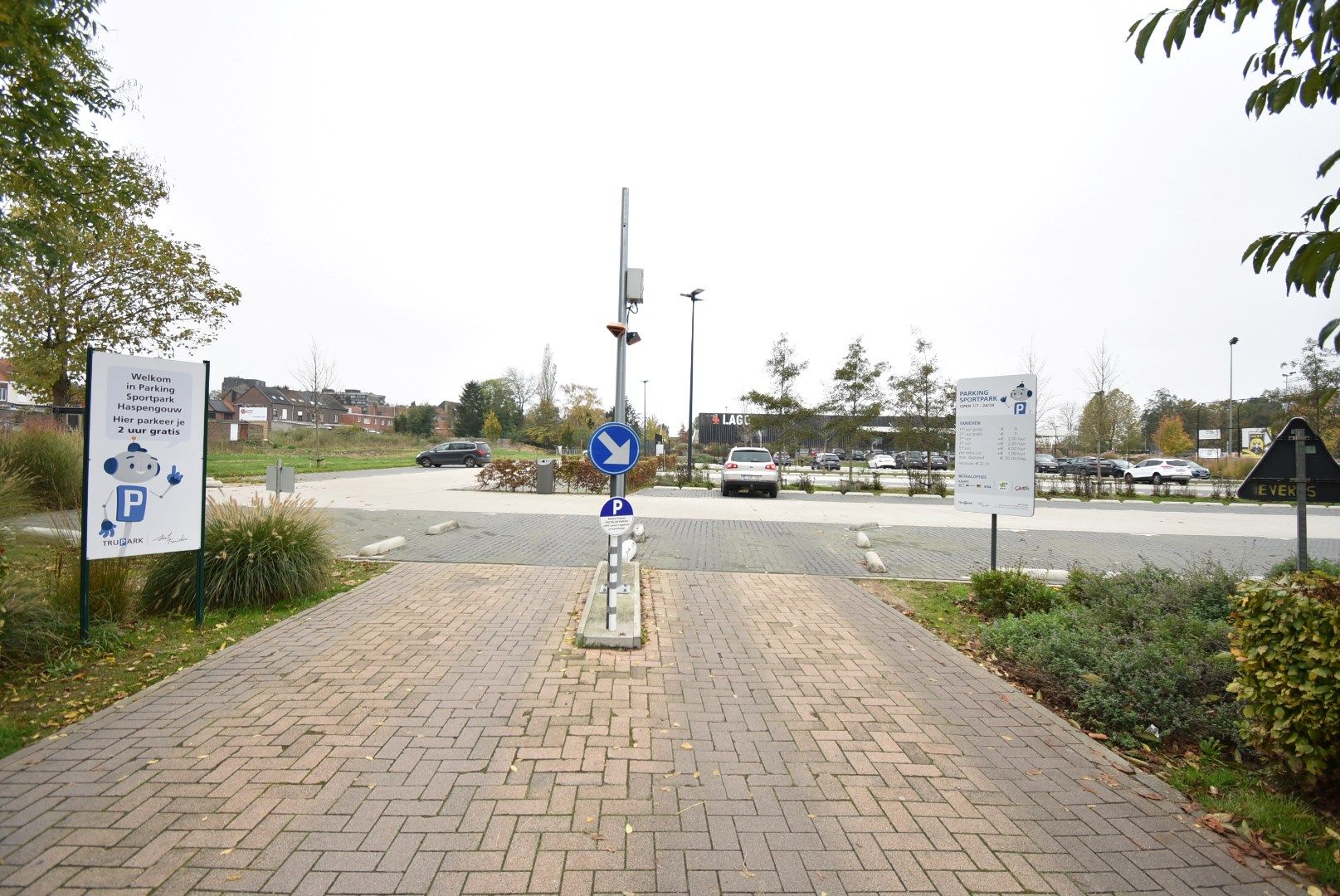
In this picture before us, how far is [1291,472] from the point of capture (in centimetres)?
546

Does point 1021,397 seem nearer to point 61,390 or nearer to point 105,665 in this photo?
point 105,665

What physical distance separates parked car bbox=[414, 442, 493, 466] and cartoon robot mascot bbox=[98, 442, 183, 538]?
34.0m

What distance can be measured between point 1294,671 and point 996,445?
16.8ft

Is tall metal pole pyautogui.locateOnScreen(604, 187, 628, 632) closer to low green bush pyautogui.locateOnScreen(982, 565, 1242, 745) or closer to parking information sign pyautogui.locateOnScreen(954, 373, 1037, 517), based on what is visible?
low green bush pyautogui.locateOnScreen(982, 565, 1242, 745)

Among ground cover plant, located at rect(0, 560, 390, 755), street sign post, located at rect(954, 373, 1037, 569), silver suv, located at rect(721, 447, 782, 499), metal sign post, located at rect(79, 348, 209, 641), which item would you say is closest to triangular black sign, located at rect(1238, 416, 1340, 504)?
street sign post, located at rect(954, 373, 1037, 569)

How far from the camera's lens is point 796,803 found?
10.2ft

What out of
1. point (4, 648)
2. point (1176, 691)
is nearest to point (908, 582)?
point (1176, 691)

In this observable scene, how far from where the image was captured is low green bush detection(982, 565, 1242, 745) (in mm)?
4082

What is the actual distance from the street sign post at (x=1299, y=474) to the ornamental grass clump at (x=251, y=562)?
8643 millimetres

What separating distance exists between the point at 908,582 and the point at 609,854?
6.57 meters

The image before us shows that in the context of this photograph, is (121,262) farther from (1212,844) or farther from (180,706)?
(1212,844)

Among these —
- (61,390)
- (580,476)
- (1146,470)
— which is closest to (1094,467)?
(1146,470)

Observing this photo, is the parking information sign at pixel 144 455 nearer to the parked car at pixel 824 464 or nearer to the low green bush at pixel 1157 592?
the low green bush at pixel 1157 592

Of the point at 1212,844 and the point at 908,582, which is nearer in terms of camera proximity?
the point at 1212,844
